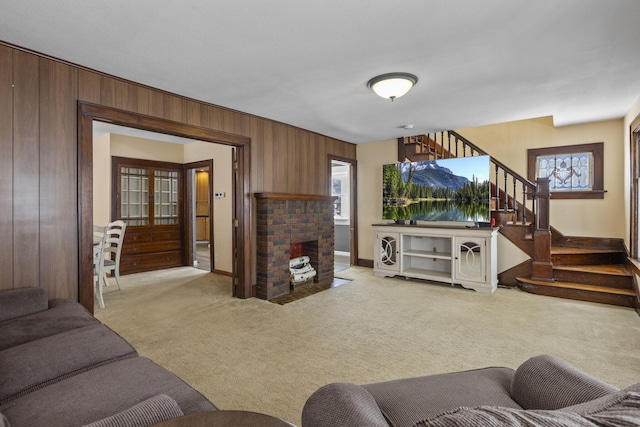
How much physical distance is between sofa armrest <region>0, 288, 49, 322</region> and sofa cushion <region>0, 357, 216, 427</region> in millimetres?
1112

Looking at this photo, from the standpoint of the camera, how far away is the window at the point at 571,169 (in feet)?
16.0

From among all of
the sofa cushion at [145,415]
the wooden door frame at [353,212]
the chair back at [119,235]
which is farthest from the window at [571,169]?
the chair back at [119,235]

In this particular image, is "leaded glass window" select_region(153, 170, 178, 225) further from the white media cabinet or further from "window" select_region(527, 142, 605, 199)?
"window" select_region(527, 142, 605, 199)

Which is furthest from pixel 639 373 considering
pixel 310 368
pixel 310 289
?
pixel 310 289

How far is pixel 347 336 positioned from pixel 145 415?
2145mm

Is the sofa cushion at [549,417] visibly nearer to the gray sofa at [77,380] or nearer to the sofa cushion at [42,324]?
the gray sofa at [77,380]

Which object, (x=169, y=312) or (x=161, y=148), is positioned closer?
(x=169, y=312)

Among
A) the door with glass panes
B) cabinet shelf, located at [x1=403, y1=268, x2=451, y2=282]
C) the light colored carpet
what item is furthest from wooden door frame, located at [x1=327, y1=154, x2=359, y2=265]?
the door with glass panes

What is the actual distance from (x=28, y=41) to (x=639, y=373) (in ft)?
16.2

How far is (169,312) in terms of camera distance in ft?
11.8

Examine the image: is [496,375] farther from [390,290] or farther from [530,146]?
[530,146]

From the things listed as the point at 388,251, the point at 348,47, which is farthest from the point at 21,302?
the point at 388,251

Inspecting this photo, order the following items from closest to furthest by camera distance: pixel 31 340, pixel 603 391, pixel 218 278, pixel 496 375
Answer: pixel 603 391, pixel 496 375, pixel 31 340, pixel 218 278

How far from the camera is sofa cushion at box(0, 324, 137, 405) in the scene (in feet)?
4.65
